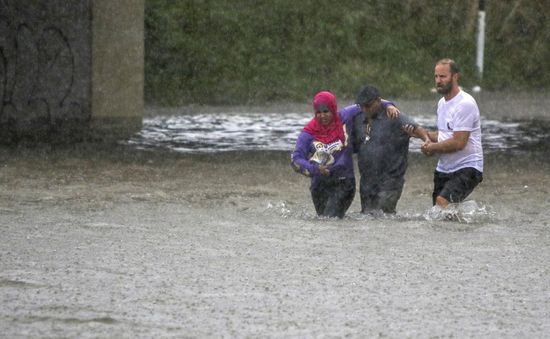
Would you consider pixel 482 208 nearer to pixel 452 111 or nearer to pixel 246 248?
pixel 452 111

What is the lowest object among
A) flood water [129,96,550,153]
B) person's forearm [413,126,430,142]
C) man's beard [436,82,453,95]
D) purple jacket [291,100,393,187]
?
flood water [129,96,550,153]

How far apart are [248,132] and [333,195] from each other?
38.5 ft

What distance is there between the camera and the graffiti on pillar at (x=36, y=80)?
22.6 m

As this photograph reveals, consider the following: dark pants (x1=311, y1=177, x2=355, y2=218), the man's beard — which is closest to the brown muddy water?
dark pants (x1=311, y1=177, x2=355, y2=218)

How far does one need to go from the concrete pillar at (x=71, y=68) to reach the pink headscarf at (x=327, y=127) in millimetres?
11168

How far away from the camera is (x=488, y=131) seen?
76.9ft

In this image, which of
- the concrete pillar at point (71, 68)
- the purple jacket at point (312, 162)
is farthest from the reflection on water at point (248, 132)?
the purple jacket at point (312, 162)

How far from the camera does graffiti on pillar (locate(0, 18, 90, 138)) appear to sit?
74.2 ft

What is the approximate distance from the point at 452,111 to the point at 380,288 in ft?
10.4

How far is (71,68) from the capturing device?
23312 millimetres

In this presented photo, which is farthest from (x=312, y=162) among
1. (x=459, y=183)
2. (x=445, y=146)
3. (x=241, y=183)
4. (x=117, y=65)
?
(x=117, y=65)

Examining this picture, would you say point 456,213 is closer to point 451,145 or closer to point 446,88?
point 451,145

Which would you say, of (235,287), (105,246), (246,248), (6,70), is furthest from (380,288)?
(6,70)

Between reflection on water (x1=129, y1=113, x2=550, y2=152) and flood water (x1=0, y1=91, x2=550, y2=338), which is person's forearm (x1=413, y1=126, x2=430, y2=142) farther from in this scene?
reflection on water (x1=129, y1=113, x2=550, y2=152)
